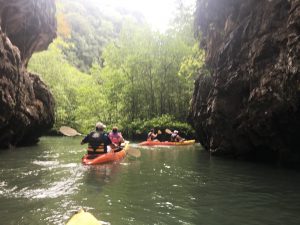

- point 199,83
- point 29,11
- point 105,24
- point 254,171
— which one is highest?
point 105,24

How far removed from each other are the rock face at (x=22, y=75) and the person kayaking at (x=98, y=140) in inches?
225

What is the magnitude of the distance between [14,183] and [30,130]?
45.4 feet

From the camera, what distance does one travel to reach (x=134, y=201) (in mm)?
7406

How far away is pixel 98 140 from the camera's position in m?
12.5

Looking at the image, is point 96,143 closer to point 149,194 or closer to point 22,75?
point 149,194

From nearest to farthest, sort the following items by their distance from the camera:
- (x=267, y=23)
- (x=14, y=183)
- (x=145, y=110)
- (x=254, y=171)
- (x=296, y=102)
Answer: (x=14, y=183)
(x=296, y=102)
(x=254, y=171)
(x=267, y=23)
(x=145, y=110)

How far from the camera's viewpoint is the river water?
6.31m

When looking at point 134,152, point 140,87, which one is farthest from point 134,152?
point 140,87

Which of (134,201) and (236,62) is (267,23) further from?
(134,201)

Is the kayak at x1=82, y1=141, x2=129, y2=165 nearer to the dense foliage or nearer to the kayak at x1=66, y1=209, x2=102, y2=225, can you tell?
the kayak at x1=66, y1=209, x2=102, y2=225

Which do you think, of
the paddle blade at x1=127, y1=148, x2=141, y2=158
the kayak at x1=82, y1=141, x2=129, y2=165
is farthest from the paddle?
the kayak at x1=82, y1=141, x2=129, y2=165

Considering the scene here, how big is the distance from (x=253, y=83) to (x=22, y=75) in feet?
41.0

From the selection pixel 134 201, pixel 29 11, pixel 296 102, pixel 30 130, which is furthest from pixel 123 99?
pixel 134 201

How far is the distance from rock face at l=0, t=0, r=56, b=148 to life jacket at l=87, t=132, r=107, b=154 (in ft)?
18.7
